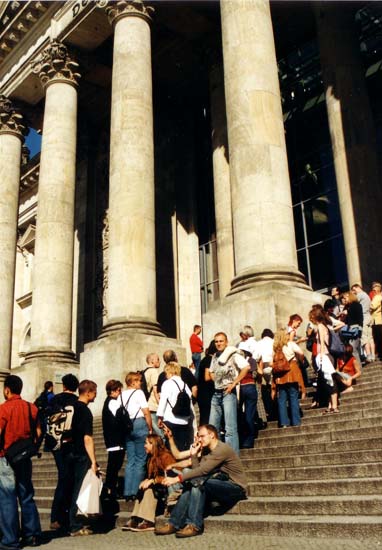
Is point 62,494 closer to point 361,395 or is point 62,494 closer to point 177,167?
point 361,395

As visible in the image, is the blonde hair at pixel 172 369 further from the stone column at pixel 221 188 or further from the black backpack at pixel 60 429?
the stone column at pixel 221 188

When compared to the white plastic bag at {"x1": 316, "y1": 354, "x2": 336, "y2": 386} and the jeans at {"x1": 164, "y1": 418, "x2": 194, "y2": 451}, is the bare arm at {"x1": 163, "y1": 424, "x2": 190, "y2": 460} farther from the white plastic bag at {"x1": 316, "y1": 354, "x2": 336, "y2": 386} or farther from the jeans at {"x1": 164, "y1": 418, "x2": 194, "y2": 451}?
the white plastic bag at {"x1": 316, "y1": 354, "x2": 336, "y2": 386}

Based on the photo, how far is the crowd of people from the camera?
21.6 feet

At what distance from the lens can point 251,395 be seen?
8703 millimetres

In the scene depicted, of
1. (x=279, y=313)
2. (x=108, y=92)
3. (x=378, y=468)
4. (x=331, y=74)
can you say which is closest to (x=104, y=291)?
(x=108, y=92)

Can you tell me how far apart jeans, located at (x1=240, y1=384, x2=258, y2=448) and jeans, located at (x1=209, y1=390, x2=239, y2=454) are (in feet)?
1.31

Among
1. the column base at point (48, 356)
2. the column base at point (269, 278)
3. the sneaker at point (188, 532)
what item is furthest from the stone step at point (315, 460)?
the column base at point (48, 356)

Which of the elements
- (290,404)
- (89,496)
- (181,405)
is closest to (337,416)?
→ (290,404)

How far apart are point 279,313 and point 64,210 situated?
1091 centimetres

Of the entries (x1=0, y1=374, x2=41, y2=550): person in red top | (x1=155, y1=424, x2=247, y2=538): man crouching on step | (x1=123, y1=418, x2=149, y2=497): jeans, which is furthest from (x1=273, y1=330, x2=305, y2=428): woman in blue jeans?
(x1=0, y1=374, x2=41, y2=550): person in red top

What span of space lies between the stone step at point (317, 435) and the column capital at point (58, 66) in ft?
55.9

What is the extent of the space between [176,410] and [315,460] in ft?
6.49

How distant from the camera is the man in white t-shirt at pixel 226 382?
26.6 ft

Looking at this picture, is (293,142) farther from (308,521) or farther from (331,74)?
(308,521)
